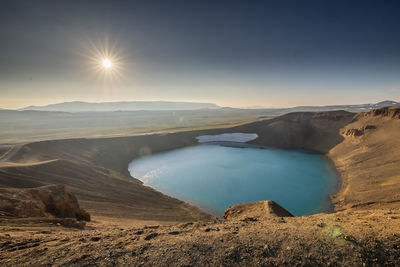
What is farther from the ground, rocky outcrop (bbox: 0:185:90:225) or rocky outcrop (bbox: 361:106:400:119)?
rocky outcrop (bbox: 361:106:400:119)

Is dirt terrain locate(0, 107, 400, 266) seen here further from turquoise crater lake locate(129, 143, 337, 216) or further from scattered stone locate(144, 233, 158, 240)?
turquoise crater lake locate(129, 143, 337, 216)

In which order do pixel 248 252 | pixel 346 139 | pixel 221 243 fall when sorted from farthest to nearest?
pixel 346 139 → pixel 221 243 → pixel 248 252

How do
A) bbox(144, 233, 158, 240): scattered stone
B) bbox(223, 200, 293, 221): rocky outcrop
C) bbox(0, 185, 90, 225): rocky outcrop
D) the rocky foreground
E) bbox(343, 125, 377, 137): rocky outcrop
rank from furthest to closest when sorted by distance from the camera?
1. bbox(343, 125, 377, 137): rocky outcrop
2. bbox(223, 200, 293, 221): rocky outcrop
3. bbox(0, 185, 90, 225): rocky outcrop
4. bbox(144, 233, 158, 240): scattered stone
5. the rocky foreground

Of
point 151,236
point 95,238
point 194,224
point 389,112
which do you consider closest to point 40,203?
point 95,238

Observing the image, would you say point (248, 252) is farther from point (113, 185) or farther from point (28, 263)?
point (113, 185)

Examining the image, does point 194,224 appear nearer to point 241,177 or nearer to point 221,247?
point 221,247

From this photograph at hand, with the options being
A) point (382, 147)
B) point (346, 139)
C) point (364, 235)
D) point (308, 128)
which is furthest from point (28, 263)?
point (308, 128)

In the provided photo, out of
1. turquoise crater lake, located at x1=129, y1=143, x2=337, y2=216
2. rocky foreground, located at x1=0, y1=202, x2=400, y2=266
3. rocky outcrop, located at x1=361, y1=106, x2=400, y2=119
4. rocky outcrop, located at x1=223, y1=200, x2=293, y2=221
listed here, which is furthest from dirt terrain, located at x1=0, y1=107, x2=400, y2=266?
turquoise crater lake, located at x1=129, y1=143, x2=337, y2=216
